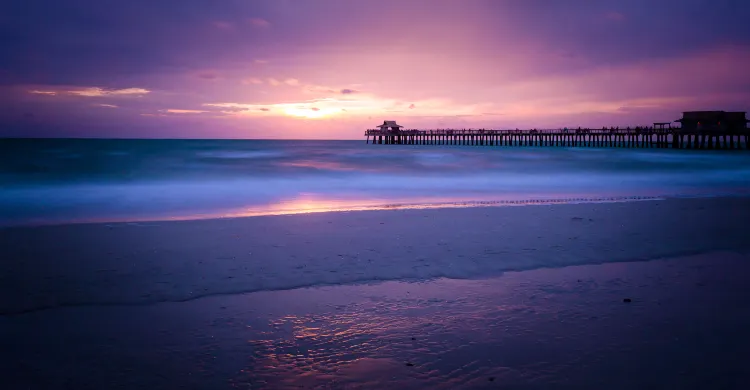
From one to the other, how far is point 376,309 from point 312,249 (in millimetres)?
2556

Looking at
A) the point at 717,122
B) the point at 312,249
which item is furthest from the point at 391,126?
the point at 312,249

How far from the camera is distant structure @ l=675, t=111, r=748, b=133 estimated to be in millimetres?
55312

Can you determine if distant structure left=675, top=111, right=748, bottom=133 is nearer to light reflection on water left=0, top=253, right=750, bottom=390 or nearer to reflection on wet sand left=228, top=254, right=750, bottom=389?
reflection on wet sand left=228, top=254, right=750, bottom=389

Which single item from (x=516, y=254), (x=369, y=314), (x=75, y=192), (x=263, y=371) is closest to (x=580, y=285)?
(x=516, y=254)

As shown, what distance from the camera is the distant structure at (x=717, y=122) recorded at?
5531cm

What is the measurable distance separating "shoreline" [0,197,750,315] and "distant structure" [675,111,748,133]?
181 feet

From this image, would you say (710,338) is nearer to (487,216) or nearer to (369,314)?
(369,314)

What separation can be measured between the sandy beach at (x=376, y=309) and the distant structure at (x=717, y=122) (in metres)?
58.1

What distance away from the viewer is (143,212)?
1210 cm

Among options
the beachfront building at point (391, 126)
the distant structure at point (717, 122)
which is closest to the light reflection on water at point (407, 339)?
the distant structure at point (717, 122)

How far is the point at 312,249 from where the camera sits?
6730 mm

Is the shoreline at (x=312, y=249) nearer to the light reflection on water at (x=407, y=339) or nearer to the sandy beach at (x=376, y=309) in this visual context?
the sandy beach at (x=376, y=309)

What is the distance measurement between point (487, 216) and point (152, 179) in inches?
747

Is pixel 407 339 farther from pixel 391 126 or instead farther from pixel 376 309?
pixel 391 126
